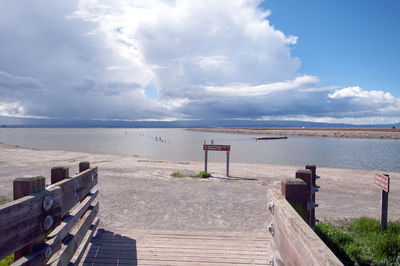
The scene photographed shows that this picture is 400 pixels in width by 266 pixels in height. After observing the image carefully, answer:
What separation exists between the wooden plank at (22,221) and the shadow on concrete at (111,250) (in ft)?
5.89

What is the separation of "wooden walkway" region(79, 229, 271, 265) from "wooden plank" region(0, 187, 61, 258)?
1965 mm

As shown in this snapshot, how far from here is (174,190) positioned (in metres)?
9.73

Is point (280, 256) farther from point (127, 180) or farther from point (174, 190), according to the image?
point (127, 180)

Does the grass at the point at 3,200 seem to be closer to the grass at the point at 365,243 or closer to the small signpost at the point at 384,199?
the grass at the point at 365,243

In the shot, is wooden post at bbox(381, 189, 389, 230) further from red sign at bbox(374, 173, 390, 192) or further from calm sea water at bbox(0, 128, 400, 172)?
calm sea water at bbox(0, 128, 400, 172)

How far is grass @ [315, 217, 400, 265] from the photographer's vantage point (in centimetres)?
449

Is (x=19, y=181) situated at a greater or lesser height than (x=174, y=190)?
greater

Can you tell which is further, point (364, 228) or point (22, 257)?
point (364, 228)

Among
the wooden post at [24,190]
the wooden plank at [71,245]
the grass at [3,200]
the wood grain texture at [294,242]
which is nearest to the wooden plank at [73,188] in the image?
the wooden plank at [71,245]

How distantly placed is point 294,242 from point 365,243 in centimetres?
396

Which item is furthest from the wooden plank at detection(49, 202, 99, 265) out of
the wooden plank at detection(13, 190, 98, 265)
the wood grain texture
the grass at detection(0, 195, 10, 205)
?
the grass at detection(0, 195, 10, 205)

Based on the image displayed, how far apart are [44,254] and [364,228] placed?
6043mm

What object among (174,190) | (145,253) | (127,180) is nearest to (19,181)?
(145,253)

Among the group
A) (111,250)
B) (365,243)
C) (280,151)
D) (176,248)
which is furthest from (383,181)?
(280,151)
